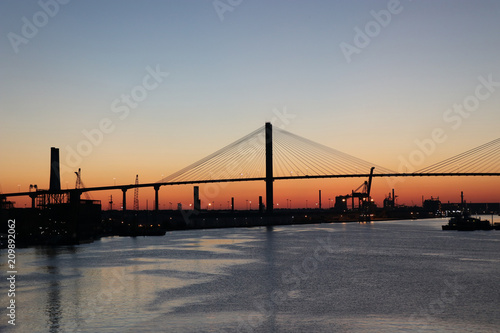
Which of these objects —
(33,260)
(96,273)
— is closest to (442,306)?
(96,273)

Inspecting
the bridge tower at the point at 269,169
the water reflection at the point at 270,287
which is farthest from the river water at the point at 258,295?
the bridge tower at the point at 269,169

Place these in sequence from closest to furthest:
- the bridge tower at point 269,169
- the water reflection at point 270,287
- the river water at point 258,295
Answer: the river water at point 258,295 < the water reflection at point 270,287 < the bridge tower at point 269,169

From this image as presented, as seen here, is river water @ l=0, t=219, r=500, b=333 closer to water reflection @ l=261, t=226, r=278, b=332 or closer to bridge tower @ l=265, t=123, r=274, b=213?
water reflection @ l=261, t=226, r=278, b=332

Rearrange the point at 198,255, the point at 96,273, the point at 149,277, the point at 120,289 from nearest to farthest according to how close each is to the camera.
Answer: the point at 120,289 → the point at 149,277 → the point at 96,273 → the point at 198,255

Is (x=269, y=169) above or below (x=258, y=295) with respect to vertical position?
above

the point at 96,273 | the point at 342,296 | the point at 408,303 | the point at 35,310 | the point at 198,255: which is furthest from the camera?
the point at 198,255

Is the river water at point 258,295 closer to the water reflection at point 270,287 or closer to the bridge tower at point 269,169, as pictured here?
the water reflection at point 270,287

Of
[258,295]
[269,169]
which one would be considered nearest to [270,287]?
[258,295]

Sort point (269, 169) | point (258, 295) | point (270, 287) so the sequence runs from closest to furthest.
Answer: point (258, 295)
point (270, 287)
point (269, 169)

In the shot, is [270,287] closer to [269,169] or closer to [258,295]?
[258,295]

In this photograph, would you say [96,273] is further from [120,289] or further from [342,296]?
[342,296]

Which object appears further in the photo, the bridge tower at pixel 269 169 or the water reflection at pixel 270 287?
the bridge tower at pixel 269 169
